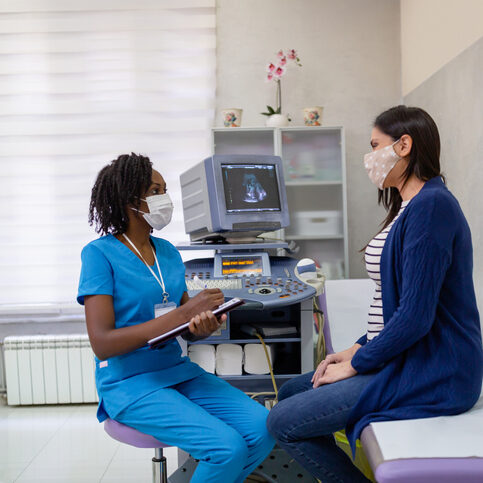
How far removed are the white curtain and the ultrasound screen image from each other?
3.79 feet

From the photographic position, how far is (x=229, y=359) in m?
2.19

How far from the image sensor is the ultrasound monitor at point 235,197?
2240 mm

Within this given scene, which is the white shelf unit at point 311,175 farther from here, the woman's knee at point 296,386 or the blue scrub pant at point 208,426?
the blue scrub pant at point 208,426

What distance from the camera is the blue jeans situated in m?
1.33

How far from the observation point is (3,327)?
3510mm

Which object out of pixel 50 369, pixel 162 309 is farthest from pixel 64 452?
pixel 162 309

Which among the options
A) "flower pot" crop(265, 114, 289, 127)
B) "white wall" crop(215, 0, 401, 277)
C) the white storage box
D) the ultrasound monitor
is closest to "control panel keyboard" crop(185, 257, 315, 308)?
the ultrasound monitor

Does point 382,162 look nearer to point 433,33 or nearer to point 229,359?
point 229,359

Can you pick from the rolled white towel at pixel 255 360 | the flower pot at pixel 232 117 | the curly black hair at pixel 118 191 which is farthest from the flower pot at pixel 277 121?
the curly black hair at pixel 118 191

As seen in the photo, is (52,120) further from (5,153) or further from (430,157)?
(430,157)

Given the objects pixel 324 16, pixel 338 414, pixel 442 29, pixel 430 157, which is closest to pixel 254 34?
pixel 324 16

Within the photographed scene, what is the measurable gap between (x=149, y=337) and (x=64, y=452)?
162cm

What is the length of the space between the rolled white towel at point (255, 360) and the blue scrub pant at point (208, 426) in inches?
23.3

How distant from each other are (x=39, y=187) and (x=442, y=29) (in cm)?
259
